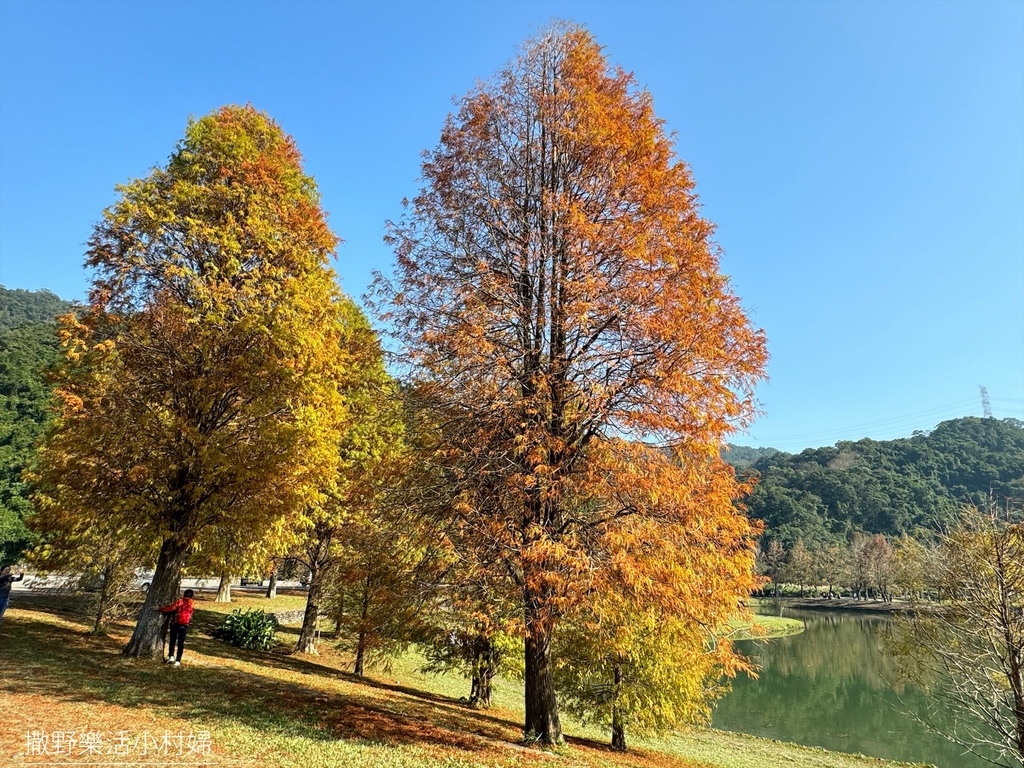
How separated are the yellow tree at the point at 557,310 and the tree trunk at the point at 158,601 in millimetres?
7905

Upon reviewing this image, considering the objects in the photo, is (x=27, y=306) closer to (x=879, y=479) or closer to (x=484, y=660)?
(x=484, y=660)

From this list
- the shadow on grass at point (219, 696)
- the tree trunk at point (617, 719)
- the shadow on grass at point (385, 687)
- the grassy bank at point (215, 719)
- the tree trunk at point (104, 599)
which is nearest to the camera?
the grassy bank at point (215, 719)

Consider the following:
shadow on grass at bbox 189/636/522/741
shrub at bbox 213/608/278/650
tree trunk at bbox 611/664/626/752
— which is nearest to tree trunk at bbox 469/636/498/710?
shadow on grass at bbox 189/636/522/741

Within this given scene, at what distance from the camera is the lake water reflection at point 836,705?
74.4ft

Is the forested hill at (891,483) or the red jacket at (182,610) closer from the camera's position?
the red jacket at (182,610)

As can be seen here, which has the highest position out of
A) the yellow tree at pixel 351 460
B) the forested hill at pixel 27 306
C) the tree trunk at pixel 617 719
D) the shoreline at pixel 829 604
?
the forested hill at pixel 27 306

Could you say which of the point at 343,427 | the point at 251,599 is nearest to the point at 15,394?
the point at 251,599

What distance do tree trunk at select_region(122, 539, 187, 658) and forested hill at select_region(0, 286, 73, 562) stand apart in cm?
1744

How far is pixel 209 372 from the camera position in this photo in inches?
481

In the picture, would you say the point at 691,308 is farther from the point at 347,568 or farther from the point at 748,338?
the point at 347,568

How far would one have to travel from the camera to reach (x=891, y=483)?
4899 inches

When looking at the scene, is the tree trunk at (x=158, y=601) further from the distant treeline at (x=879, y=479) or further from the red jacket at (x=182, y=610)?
the distant treeline at (x=879, y=479)

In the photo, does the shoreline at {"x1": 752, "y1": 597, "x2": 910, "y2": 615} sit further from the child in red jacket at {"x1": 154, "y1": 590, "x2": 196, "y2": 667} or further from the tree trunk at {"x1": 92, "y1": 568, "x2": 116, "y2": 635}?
the tree trunk at {"x1": 92, "y1": 568, "x2": 116, "y2": 635}

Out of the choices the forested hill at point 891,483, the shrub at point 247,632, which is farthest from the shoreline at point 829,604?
the shrub at point 247,632
